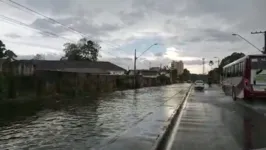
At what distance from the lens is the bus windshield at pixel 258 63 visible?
23.1m

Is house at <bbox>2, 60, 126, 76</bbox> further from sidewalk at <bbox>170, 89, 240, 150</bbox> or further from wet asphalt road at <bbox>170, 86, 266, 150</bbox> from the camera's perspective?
sidewalk at <bbox>170, 89, 240, 150</bbox>

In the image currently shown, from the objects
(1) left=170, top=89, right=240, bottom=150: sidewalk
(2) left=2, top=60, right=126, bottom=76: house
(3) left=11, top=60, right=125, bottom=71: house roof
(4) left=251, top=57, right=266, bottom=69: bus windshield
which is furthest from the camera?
(3) left=11, top=60, right=125, bottom=71: house roof

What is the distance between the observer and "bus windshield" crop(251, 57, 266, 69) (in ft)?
75.9

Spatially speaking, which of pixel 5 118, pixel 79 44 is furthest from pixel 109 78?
pixel 79 44

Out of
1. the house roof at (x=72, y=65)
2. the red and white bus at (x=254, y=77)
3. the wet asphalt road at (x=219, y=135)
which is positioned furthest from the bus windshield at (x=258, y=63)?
the house roof at (x=72, y=65)

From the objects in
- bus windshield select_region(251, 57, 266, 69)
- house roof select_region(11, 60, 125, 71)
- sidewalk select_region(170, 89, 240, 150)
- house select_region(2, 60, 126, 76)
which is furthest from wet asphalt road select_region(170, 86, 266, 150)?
house roof select_region(11, 60, 125, 71)

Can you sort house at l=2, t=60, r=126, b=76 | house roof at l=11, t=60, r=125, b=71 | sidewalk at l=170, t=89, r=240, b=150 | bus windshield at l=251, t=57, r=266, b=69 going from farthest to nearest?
house roof at l=11, t=60, r=125, b=71 < house at l=2, t=60, r=126, b=76 < bus windshield at l=251, t=57, r=266, b=69 < sidewalk at l=170, t=89, r=240, b=150

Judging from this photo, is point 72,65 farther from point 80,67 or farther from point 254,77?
point 254,77

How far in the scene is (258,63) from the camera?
76.2ft

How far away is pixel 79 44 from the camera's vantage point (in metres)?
121

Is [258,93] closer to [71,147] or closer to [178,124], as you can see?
[178,124]

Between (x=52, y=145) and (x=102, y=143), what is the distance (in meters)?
1.26

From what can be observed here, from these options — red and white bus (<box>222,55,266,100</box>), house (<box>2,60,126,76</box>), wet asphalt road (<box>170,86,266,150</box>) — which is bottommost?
wet asphalt road (<box>170,86,266,150</box>)

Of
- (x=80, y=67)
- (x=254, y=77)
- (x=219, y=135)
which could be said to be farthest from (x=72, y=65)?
(x=219, y=135)
